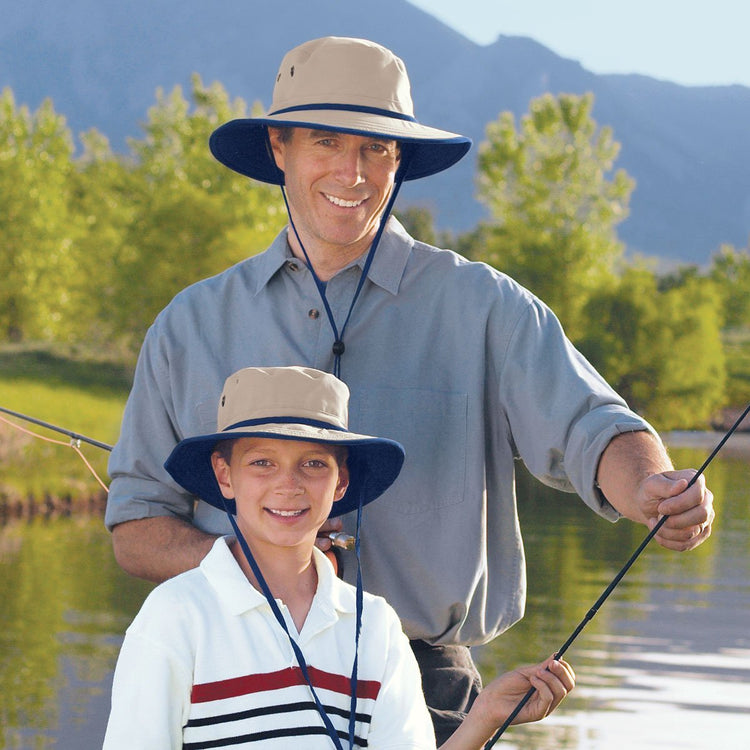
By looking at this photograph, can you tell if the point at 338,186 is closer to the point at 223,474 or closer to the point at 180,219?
the point at 223,474

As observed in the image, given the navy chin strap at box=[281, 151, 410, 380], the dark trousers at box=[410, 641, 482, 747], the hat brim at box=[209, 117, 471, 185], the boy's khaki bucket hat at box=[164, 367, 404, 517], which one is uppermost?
the hat brim at box=[209, 117, 471, 185]

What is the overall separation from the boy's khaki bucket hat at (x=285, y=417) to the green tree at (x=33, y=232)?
39727 millimetres

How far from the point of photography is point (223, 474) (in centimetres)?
227

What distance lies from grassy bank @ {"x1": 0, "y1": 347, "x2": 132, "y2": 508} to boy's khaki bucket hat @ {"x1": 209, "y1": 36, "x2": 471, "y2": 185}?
20.8 meters

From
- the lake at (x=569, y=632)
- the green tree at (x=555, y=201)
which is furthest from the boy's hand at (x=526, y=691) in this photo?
the green tree at (x=555, y=201)

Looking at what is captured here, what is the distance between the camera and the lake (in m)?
12.2

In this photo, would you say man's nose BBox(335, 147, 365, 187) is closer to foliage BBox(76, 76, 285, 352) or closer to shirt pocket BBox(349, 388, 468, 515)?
shirt pocket BBox(349, 388, 468, 515)

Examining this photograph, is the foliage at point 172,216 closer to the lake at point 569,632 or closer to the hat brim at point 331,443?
the lake at point 569,632

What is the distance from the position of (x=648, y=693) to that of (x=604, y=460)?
1153cm

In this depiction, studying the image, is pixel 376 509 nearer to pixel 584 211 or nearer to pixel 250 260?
pixel 250 260

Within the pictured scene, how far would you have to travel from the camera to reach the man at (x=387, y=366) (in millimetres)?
2605

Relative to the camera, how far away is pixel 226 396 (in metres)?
2.21

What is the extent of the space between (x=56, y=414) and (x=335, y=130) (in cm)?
3067

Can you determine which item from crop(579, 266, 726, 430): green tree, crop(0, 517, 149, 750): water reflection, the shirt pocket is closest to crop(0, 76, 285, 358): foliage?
crop(579, 266, 726, 430): green tree
